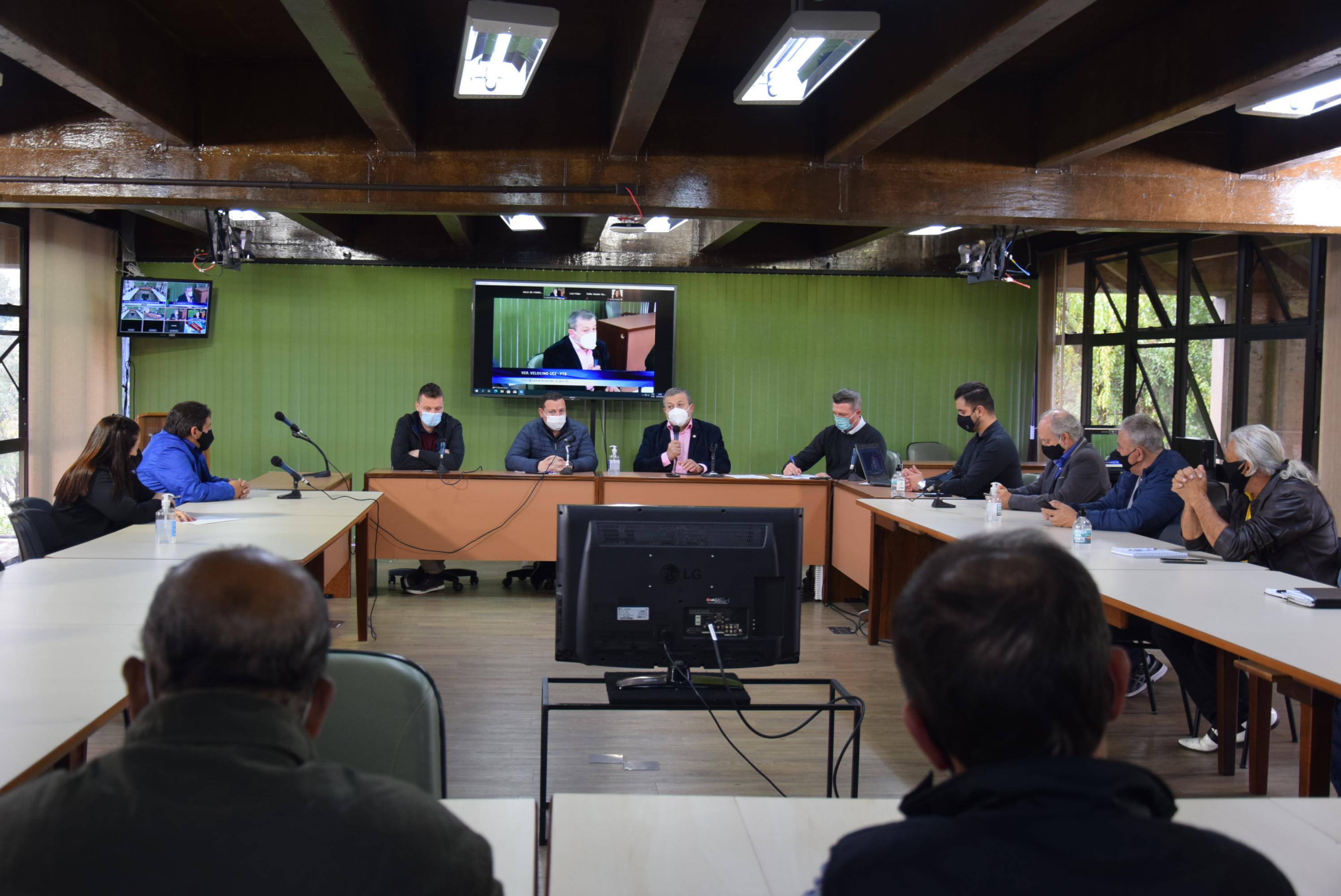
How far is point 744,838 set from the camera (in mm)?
1620

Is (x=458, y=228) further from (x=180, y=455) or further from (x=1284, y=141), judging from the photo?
(x=1284, y=141)

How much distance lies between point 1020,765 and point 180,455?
492cm

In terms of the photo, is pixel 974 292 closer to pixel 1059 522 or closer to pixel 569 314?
pixel 569 314

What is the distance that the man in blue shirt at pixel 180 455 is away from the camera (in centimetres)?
493

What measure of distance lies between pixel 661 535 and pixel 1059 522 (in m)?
3.08

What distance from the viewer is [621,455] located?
8750mm

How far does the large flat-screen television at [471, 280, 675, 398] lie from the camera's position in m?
8.37

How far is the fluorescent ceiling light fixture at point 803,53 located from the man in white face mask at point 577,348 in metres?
4.88

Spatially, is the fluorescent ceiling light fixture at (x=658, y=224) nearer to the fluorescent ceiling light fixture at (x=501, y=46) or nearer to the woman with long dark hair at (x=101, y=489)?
the fluorescent ceiling light fixture at (x=501, y=46)

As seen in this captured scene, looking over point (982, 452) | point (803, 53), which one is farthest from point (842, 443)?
point (803, 53)

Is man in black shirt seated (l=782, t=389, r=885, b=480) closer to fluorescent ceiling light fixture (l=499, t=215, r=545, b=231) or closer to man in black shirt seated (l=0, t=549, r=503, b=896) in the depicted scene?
fluorescent ceiling light fixture (l=499, t=215, r=545, b=231)

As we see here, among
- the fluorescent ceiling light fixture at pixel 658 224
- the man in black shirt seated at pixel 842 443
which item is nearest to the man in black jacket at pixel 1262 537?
the man in black shirt seated at pixel 842 443

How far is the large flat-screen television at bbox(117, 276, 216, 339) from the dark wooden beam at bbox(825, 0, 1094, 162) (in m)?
6.00

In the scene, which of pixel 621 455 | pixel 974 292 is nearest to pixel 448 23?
pixel 621 455
